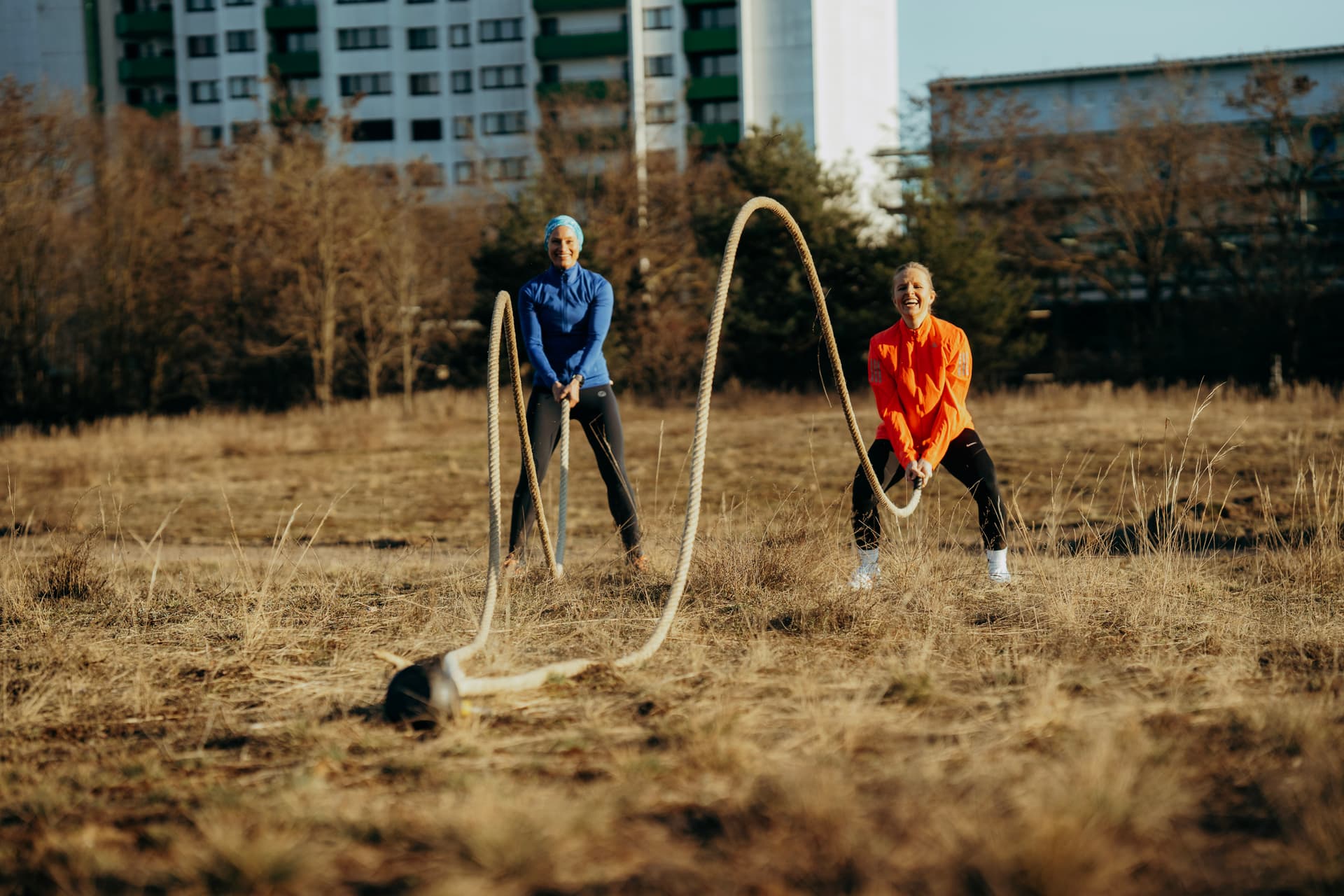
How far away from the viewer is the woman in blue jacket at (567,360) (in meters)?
6.36

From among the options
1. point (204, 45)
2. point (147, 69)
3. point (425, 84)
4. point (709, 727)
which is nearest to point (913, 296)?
point (709, 727)

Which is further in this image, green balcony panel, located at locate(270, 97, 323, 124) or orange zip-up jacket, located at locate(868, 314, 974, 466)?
green balcony panel, located at locate(270, 97, 323, 124)

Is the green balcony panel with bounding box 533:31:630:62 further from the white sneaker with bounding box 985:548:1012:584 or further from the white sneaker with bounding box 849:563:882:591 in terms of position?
the white sneaker with bounding box 849:563:882:591

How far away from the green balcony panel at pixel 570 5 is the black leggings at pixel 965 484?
55.9 meters

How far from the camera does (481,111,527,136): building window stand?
6084cm

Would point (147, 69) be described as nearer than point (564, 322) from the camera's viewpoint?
No

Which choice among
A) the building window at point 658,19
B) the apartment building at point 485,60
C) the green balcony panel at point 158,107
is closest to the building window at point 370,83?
the apartment building at point 485,60

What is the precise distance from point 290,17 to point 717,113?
22.9 metres

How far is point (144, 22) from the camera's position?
6228 cm

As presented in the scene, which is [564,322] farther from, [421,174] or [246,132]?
[421,174]

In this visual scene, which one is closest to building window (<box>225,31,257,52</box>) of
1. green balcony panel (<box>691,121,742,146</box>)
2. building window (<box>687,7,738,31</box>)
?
building window (<box>687,7,738,31</box>)

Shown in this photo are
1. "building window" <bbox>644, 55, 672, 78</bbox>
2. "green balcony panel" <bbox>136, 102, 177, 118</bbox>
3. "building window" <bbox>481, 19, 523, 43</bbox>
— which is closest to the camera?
"building window" <bbox>644, 55, 672, 78</bbox>

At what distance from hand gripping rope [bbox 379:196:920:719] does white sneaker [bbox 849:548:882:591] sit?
26 centimetres

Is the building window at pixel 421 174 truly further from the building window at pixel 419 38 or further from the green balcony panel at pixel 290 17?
the green balcony panel at pixel 290 17
